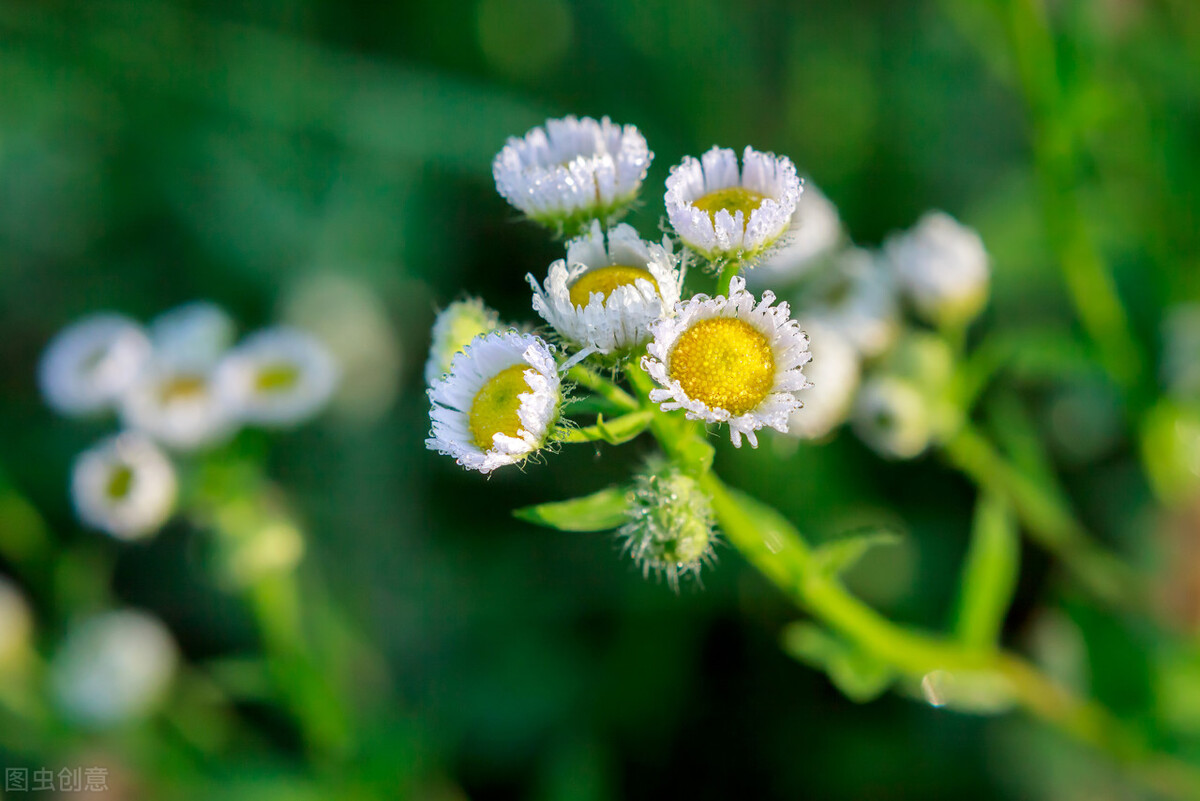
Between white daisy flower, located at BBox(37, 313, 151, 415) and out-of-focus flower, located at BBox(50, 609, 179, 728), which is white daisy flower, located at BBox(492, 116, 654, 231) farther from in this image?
out-of-focus flower, located at BBox(50, 609, 179, 728)

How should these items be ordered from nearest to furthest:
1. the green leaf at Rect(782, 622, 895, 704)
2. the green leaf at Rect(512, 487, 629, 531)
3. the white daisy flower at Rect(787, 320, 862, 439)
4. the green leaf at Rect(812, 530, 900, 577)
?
the green leaf at Rect(512, 487, 629, 531), the green leaf at Rect(812, 530, 900, 577), the green leaf at Rect(782, 622, 895, 704), the white daisy flower at Rect(787, 320, 862, 439)

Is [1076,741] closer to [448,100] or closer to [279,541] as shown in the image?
[279,541]

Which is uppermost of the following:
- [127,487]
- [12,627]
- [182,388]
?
[182,388]

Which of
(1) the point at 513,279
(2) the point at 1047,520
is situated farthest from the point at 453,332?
(1) the point at 513,279

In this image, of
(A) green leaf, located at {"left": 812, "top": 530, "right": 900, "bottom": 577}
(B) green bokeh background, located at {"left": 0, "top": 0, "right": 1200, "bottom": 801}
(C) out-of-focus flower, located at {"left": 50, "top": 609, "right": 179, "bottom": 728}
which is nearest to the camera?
(A) green leaf, located at {"left": 812, "top": 530, "right": 900, "bottom": 577}

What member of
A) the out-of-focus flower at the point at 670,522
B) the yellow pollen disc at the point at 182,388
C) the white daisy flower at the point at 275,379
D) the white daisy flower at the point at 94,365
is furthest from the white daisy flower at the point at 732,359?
the white daisy flower at the point at 94,365

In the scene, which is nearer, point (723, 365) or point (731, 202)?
point (723, 365)

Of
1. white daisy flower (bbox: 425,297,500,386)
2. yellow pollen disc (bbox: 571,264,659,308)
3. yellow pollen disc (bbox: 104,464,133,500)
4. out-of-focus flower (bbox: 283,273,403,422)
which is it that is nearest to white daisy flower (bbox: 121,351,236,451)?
yellow pollen disc (bbox: 104,464,133,500)

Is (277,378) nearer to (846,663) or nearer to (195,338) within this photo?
(195,338)
